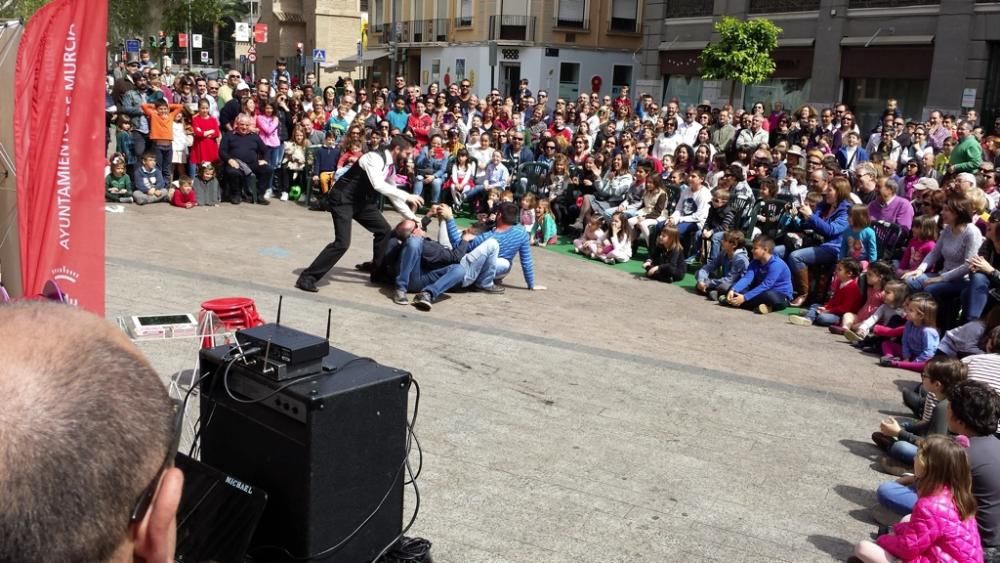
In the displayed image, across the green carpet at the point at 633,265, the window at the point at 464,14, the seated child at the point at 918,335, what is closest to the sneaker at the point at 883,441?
the seated child at the point at 918,335

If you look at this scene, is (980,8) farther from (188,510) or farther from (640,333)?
(188,510)

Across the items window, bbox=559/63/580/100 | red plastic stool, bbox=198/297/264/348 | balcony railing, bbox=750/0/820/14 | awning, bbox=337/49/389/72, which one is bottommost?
red plastic stool, bbox=198/297/264/348

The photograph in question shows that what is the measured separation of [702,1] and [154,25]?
77.6ft

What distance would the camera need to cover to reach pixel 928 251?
362 inches

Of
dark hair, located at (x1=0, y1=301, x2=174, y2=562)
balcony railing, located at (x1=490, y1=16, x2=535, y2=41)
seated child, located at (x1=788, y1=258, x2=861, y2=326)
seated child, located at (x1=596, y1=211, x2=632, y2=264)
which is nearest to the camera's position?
dark hair, located at (x1=0, y1=301, x2=174, y2=562)

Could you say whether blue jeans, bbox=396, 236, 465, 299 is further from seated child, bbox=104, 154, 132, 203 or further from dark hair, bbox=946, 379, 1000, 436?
seated child, bbox=104, 154, 132, 203

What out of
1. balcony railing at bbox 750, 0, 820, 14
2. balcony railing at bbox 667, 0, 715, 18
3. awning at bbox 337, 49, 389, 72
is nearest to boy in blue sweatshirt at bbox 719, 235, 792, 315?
balcony railing at bbox 750, 0, 820, 14

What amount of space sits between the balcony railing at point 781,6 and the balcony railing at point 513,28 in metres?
14.4

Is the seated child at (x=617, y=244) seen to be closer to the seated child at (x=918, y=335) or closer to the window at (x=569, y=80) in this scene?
the seated child at (x=918, y=335)

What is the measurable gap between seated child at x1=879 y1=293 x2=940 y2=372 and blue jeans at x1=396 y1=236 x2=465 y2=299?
4164 mm

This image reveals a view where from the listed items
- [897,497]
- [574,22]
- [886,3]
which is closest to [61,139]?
[897,497]

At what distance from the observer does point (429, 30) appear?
1871 inches

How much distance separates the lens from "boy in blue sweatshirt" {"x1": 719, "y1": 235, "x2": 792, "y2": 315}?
32.3 ft

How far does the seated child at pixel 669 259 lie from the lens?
11.1 m
